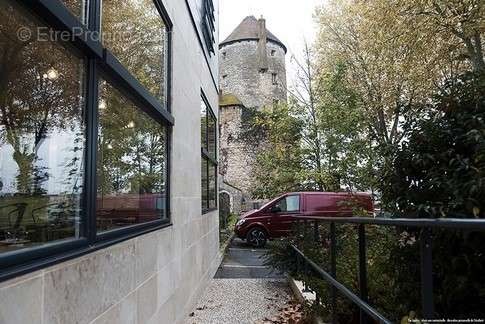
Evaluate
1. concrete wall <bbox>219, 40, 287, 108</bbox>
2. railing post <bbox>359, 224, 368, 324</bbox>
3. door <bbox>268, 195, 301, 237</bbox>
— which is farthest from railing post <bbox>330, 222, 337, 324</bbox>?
concrete wall <bbox>219, 40, 287, 108</bbox>

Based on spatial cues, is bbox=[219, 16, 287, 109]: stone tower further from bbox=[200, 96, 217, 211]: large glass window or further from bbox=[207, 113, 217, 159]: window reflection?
bbox=[200, 96, 217, 211]: large glass window

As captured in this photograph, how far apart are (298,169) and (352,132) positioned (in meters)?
2.38

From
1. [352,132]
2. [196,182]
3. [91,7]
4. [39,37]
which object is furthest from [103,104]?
[352,132]

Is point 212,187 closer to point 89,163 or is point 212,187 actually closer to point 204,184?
point 204,184

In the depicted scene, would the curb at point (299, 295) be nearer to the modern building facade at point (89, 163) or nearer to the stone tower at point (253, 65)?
the modern building facade at point (89, 163)

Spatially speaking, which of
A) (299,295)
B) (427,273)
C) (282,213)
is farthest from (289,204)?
(427,273)

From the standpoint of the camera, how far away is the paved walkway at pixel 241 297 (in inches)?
185

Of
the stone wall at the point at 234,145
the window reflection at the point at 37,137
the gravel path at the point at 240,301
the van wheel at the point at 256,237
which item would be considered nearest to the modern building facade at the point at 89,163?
the window reflection at the point at 37,137

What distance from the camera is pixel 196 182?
17.9 feet

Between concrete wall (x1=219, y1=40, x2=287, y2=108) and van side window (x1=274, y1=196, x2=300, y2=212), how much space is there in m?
24.2

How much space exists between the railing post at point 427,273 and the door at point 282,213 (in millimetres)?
10842

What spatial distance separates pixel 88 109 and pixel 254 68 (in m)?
35.7

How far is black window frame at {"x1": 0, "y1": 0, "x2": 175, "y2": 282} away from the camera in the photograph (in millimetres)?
1450

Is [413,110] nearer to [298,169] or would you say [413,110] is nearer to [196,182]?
[196,182]
